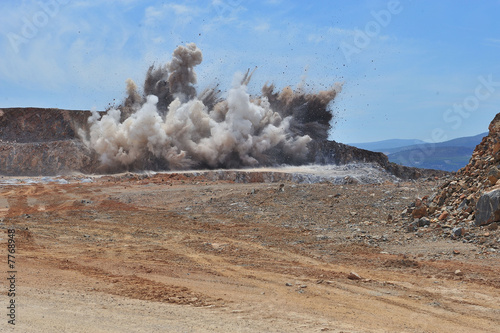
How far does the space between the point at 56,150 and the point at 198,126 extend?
539 inches

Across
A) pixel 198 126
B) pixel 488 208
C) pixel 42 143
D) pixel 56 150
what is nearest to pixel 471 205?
pixel 488 208

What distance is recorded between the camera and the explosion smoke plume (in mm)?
40688

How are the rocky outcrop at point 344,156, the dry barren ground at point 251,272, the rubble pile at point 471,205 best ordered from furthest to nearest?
the rocky outcrop at point 344,156, the rubble pile at point 471,205, the dry barren ground at point 251,272

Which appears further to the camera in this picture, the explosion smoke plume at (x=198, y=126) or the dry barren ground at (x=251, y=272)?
the explosion smoke plume at (x=198, y=126)

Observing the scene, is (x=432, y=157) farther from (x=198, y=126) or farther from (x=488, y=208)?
(x=488, y=208)

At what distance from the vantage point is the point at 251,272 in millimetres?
8719

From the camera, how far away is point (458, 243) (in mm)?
10547

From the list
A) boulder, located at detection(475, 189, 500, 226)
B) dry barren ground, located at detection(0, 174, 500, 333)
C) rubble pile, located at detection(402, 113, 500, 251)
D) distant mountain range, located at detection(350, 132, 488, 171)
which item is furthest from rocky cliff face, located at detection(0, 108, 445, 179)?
boulder, located at detection(475, 189, 500, 226)

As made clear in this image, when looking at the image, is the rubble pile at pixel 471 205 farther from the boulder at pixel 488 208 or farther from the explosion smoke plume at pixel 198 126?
the explosion smoke plume at pixel 198 126

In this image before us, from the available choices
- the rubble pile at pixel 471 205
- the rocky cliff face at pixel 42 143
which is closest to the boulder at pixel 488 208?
the rubble pile at pixel 471 205

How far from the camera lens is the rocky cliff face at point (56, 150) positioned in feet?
138

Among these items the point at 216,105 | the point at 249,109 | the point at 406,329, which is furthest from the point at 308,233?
the point at 216,105

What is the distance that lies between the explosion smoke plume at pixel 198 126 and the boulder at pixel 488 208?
101 ft

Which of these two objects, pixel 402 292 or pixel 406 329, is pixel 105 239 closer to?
pixel 402 292
